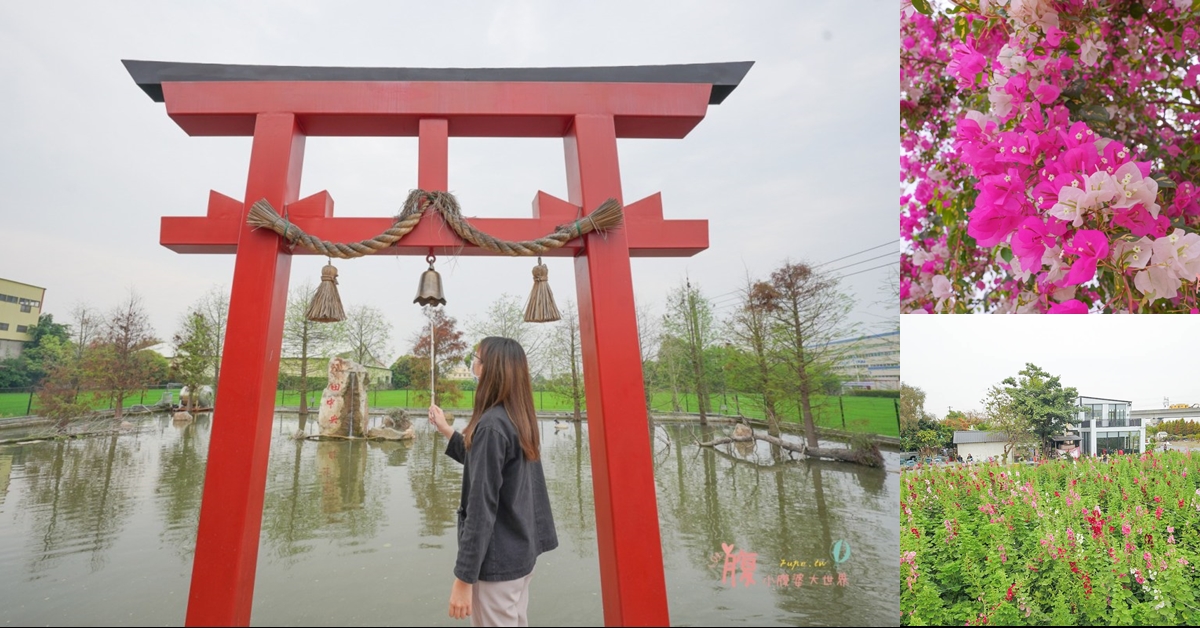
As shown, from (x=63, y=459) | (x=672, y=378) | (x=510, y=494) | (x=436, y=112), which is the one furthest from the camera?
(x=672, y=378)

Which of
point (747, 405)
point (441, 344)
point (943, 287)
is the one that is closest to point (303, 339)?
point (441, 344)

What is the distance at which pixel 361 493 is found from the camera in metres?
2.78

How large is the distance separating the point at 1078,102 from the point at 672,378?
2386 millimetres

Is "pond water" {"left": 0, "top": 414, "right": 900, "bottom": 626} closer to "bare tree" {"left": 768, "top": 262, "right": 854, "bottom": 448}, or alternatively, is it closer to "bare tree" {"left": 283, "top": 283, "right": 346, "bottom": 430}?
"bare tree" {"left": 283, "top": 283, "right": 346, "bottom": 430}

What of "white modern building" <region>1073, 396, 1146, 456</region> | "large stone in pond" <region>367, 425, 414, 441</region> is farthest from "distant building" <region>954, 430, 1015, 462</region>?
"large stone in pond" <region>367, 425, 414, 441</region>

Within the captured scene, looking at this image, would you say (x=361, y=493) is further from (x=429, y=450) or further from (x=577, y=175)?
(x=577, y=175)

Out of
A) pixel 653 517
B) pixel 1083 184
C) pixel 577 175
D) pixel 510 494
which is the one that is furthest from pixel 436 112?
pixel 1083 184

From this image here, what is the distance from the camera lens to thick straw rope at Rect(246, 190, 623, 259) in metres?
1.32

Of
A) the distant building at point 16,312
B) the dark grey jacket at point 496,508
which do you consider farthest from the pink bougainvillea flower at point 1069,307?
the distant building at point 16,312

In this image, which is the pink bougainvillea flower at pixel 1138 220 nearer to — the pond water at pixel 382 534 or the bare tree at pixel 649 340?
the pond water at pixel 382 534

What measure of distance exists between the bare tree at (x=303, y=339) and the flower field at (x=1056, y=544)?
9.46 feet

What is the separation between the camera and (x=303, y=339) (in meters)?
3.29

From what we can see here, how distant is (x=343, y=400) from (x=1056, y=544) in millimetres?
3135

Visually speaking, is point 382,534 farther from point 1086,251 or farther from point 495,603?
point 1086,251
